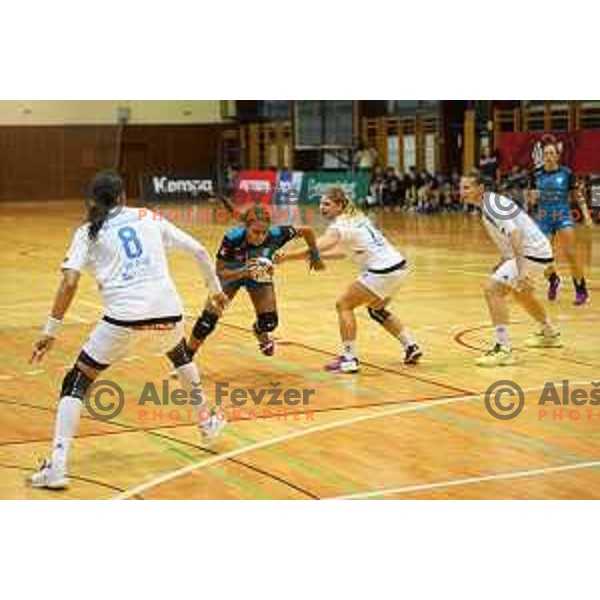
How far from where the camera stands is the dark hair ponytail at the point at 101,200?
687cm

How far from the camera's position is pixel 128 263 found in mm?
6980

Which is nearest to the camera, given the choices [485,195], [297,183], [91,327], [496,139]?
[485,195]

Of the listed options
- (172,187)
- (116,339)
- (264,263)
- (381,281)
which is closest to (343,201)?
(381,281)

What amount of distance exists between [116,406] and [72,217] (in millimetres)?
25629

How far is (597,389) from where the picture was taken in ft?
32.0

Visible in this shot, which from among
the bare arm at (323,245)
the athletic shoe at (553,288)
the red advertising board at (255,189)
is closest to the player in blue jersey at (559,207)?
the athletic shoe at (553,288)

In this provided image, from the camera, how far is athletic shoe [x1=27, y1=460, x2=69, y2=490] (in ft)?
22.8

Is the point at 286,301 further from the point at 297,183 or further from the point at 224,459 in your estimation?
the point at 297,183

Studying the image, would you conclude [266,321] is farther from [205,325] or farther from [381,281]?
[381,281]

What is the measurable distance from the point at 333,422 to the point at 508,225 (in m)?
2.71

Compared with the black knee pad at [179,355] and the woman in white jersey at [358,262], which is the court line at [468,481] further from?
the woman in white jersey at [358,262]

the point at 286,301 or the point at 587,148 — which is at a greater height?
the point at 587,148

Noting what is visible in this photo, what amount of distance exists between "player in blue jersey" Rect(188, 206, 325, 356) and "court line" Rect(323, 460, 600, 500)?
3.25 meters

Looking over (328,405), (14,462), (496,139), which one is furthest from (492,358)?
(496,139)
